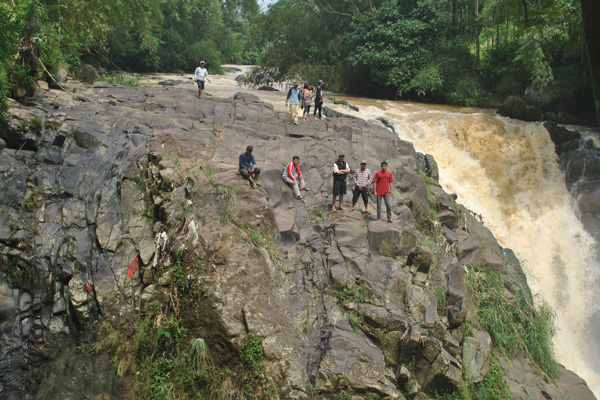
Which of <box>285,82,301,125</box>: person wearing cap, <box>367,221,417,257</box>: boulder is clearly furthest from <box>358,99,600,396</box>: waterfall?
<box>367,221,417,257</box>: boulder

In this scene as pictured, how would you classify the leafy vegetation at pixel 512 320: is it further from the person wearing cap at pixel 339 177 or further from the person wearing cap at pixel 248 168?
the person wearing cap at pixel 248 168

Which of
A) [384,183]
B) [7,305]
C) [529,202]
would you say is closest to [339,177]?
[384,183]

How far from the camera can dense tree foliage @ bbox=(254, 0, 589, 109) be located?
21.5 m

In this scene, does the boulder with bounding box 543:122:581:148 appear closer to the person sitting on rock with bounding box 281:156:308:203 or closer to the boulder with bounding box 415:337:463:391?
the person sitting on rock with bounding box 281:156:308:203

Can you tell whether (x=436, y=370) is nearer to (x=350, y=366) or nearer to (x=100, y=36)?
(x=350, y=366)

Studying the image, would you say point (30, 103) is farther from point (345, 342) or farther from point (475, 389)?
point (475, 389)

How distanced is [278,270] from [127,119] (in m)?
7.56

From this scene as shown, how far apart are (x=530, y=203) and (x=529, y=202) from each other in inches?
2.1

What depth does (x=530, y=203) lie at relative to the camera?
16797 mm

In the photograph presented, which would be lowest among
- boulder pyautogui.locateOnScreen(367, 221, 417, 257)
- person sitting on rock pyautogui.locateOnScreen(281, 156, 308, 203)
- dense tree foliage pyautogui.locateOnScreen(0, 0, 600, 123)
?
boulder pyautogui.locateOnScreen(367, 221, 417, 257)

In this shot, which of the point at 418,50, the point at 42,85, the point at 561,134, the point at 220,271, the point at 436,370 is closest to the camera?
the point at 220,271

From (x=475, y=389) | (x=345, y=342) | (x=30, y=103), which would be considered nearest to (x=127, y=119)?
(x=30, y=103)

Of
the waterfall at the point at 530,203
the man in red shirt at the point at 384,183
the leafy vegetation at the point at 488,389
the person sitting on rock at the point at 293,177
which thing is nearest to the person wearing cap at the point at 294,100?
the person sitting on rock at the point at 293,177

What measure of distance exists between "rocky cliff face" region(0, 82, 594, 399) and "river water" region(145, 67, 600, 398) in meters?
2.27
